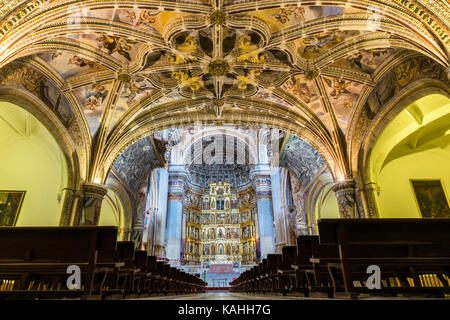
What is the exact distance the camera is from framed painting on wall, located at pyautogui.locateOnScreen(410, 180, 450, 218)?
1173 centimetres

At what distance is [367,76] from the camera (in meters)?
9.54

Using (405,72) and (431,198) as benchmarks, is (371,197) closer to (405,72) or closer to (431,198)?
(431,198)

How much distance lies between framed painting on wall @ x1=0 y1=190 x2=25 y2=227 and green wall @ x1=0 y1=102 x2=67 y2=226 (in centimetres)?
16

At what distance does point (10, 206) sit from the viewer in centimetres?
1106

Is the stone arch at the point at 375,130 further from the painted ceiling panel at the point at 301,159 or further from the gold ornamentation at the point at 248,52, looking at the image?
the gold ornamentation at the point at 248,52

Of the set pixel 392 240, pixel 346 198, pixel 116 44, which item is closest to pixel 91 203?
pixel 116 44

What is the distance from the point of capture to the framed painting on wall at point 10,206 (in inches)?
428

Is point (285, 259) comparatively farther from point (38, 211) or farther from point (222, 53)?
point (38, 211)

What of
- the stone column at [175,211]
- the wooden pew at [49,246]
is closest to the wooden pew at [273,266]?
the wooden pew at [49,246]

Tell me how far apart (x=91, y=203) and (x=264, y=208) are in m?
14.0

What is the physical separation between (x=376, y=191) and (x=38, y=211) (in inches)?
496

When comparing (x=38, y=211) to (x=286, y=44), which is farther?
(x=38, y=211)

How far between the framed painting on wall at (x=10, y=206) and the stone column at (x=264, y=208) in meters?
14.4
